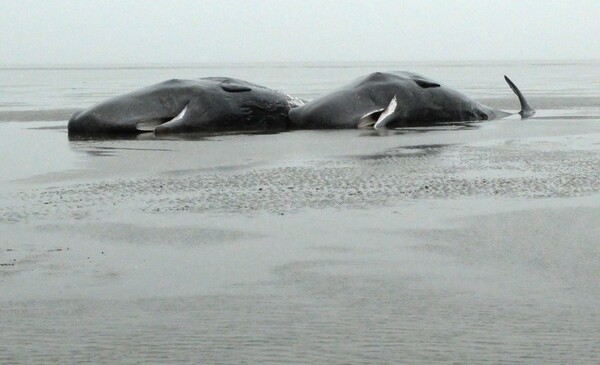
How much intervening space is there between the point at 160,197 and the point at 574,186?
9.23ft

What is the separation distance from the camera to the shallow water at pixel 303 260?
2.88 m

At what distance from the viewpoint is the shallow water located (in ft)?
9.46

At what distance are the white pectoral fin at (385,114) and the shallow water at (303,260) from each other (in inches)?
133

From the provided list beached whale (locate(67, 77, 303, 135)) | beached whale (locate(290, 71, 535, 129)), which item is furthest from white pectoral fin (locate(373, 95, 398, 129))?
beached whale (locate(67, 77, 303, 135))

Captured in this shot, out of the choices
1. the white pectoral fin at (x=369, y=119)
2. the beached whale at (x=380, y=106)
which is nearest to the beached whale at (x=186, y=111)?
the beached whale at (x=380, y=106)

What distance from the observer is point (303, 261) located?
13.2 ft

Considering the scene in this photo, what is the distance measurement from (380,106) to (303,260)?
7593 mm

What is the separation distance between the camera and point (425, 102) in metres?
12.0

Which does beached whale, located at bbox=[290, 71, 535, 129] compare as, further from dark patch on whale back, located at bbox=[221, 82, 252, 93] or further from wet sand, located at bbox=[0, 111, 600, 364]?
wet sand, located at bbox=[0, 111, 600, 364]

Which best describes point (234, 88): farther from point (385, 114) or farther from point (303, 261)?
point (303, 261)

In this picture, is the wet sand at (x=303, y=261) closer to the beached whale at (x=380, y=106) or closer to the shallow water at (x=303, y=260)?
the shallow water at (x=303, y=260)

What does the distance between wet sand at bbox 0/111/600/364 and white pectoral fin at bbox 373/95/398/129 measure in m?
3.54

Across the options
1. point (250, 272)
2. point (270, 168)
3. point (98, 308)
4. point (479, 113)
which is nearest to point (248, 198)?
point (270, 168)

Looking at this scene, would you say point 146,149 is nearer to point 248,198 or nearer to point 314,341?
point 248,198
